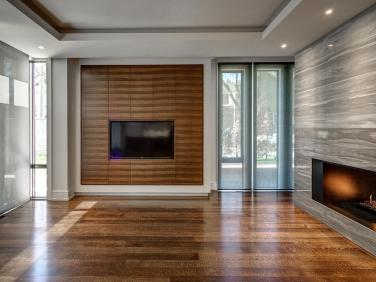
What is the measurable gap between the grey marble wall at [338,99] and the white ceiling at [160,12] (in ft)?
3.11

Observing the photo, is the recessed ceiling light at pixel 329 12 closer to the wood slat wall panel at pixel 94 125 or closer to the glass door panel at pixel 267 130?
the glass door panel at pixel 267 130

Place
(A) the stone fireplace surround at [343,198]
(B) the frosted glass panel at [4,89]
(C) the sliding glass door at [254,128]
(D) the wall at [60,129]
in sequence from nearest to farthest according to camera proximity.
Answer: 1. (A) the stone fireplace surround at [343,198]
2. (B) the frosted glass panel at [4,89]
3. (D) the wall at [60,129]
4. (C) the sliding glass door at [254,128]

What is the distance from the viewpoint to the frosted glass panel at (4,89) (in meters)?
4.78

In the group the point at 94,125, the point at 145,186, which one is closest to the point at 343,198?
the point at 145,186

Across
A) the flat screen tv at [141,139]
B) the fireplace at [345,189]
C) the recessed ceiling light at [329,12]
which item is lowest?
the fireplace at [345,189]

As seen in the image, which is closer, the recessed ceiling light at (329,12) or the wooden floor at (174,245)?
the wooden floor at (174,245)

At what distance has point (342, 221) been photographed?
3949 mm

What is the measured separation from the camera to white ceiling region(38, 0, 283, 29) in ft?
12.7

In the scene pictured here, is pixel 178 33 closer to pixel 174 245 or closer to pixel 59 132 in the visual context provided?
pixel 59 132

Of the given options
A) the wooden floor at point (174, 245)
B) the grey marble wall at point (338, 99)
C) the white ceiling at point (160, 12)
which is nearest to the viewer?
the wooden floor at point (174, 245)

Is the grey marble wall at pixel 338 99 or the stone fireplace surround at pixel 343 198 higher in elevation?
the grey marble wall at pixel 338 99

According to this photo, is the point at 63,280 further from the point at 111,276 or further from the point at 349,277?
the point at 349,277

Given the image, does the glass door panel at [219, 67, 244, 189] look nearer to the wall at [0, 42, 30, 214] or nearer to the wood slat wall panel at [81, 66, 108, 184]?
the wood slat wall panel at [81, 66, 108, 184]

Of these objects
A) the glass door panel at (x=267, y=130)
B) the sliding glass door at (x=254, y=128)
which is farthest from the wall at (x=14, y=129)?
the glass door panel at (x=267, y=130)
